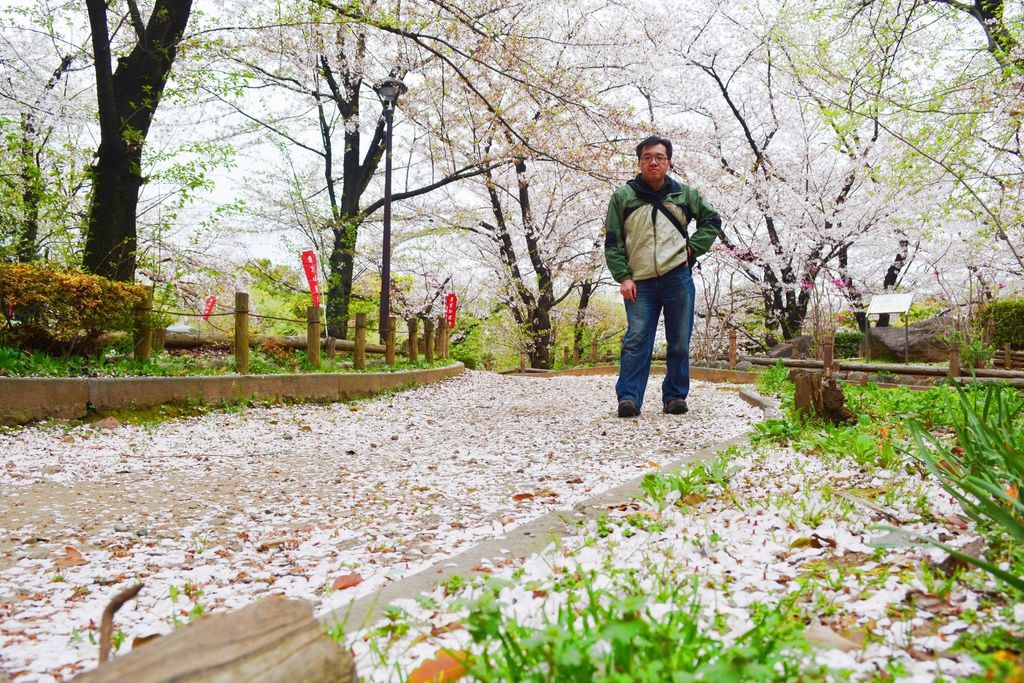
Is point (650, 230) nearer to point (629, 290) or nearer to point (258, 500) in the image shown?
point (629, 290)

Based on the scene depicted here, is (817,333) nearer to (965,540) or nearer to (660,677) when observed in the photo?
(965,540)

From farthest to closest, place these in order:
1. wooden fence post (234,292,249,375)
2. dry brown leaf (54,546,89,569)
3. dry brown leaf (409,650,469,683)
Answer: wooden fence post (234,292,249,375), dry brown leaf (54,546,89,569), dry brown leaf (409,650,469,683)

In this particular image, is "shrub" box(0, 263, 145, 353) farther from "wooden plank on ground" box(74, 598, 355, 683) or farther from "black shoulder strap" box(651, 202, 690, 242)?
"wooden plank on ground" box(74, 598, 355, 683)

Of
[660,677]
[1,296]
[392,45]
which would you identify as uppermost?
[392,45]

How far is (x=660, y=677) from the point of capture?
39.2 inches

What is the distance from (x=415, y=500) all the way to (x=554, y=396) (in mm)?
5061

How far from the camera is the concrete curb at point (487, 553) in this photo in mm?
1441

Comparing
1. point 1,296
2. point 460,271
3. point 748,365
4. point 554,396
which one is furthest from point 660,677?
point 460,271

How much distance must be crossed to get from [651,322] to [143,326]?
4560 millimetres

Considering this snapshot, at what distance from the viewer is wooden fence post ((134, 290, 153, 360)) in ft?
18.9

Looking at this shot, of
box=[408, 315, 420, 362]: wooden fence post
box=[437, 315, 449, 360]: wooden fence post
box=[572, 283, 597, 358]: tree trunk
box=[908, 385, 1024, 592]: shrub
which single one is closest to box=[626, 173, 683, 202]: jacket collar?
box=[908, 385, 1024, 592]: shrub

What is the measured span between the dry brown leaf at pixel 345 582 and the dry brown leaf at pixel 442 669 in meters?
0.62

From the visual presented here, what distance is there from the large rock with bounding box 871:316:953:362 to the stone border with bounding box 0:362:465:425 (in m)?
10.3

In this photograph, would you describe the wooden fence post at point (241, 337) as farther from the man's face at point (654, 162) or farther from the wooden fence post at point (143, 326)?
the man's face at point (654, 162)
